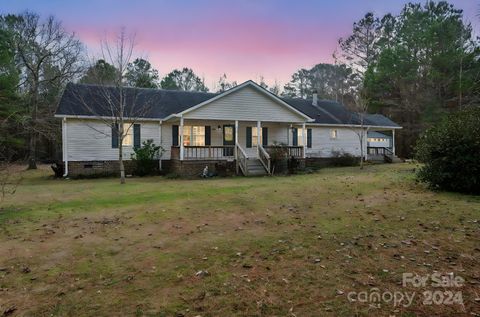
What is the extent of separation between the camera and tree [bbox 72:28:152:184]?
16672mm

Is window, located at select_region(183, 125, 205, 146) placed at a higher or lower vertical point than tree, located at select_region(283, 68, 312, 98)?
lower

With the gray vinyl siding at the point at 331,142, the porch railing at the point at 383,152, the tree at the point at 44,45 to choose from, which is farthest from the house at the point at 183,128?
the tree at the point at 44,45

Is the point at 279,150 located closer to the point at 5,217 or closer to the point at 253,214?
the point at 253,214

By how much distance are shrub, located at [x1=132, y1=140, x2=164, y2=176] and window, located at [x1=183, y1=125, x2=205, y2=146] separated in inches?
80.3

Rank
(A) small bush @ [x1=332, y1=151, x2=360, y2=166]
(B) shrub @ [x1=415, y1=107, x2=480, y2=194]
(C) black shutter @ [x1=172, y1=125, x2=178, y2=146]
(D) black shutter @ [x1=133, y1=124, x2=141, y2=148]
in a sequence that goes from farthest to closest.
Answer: (A) small bush @ [x1=332, y1=151, x2=360, y2=166], (C) black shutter @ [x1=172, y1=125, x2=178, y2=146], (D) black shutter @ [x1=133, y1=124, x2=141, y2=148], (B) shrub @ [x1=415, y1=107, x2=480, y2=194]

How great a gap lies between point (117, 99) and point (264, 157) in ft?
33.9

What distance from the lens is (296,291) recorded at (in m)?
3.85

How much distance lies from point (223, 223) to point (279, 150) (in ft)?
42.0

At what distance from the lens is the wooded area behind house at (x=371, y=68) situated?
2628cm

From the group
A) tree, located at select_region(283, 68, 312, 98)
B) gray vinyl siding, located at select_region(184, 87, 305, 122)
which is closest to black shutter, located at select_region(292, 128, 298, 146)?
gray vinyl siding, located at select_region(184, 87, 305, 122)

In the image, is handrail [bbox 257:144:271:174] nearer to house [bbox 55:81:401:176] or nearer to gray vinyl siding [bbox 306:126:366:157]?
house [bbox 55:81:401:176]

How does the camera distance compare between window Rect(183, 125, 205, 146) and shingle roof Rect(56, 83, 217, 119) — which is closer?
shingle roof Rect(56, 83, 217, 119)

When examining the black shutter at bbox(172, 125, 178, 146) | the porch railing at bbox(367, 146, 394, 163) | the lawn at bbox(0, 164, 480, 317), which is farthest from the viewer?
the porch railing at bbox(367, 146, 394, 163)

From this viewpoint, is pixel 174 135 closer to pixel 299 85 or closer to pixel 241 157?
pixel 241 157
